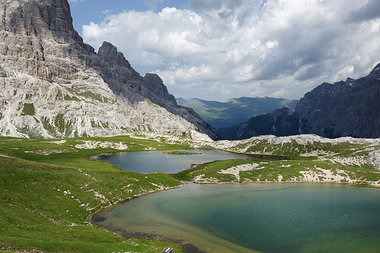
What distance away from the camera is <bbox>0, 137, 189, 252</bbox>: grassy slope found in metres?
34.6

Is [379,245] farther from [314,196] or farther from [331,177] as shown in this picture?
[331,177]

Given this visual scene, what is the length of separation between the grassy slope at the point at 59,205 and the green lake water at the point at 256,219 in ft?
17.1

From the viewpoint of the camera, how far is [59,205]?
54312mm

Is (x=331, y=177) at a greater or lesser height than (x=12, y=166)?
lesser

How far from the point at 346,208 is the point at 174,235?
5090 centimetres

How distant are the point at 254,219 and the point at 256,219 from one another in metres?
0.47

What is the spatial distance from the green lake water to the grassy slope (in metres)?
5.22

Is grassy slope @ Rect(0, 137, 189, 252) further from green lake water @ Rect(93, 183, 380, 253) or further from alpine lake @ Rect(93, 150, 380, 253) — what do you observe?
green lake water @ Rect(93, 183, 380, 253)

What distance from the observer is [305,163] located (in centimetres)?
11738

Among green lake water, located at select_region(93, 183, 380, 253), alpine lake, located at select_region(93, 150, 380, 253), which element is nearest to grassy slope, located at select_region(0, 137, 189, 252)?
alpine lake, located at select_region(93, 150, 380, 253)

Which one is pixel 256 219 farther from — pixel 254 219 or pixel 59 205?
pixel 59 205

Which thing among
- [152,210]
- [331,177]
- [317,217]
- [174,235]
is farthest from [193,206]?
[331,177]

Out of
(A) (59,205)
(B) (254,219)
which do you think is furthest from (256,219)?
(A) (59,205)

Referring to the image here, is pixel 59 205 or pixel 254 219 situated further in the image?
pixel 254 219
